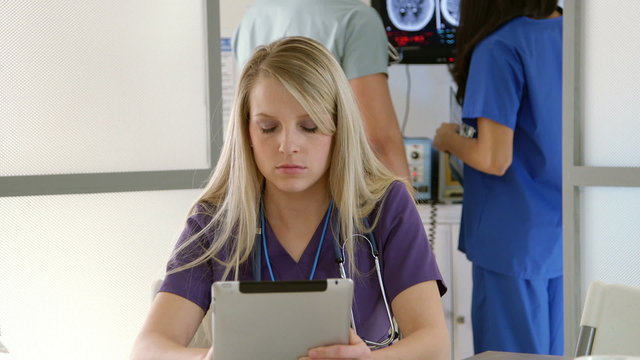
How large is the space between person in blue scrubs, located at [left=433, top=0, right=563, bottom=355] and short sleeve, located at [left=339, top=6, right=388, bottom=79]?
0.42 meters

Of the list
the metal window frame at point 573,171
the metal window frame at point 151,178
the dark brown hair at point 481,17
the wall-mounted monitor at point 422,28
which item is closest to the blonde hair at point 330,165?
the metal window frame at point 151,178

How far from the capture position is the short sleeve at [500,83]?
8.04 ft

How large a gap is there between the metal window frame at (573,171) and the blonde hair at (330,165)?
0.72 meters

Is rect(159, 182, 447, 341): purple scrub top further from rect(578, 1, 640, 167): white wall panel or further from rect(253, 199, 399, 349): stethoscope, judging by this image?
rect(578, 1, 640, 167): white wall panel

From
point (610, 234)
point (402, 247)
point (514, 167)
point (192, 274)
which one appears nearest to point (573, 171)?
point (610, 234)

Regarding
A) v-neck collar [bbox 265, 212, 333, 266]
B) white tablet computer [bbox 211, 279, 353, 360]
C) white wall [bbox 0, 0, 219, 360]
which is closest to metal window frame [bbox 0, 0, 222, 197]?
white wall [bbox 0, 0, 219, 360]

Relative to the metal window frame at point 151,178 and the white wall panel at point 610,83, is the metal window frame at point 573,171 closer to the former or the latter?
the white wall panel at point 610,83

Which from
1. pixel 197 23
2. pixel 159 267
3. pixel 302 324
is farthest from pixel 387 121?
pixel 302 324

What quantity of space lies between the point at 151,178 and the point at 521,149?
1133 mm

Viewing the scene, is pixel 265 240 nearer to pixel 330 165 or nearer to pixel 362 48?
pixel 330 165

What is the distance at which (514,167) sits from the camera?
2.54m

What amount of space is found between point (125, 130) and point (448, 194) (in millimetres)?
1680

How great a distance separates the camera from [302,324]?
113 centimetres

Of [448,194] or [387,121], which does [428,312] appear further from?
[448,194]
